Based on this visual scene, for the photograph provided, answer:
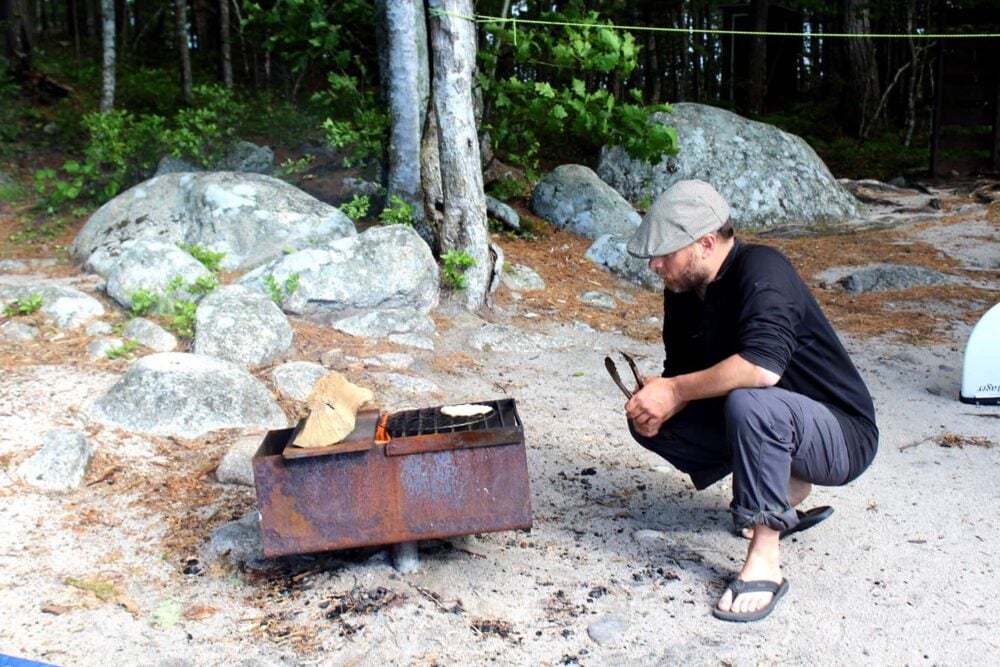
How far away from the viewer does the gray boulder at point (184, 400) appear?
173 inches

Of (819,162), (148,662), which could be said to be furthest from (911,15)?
(148,662)

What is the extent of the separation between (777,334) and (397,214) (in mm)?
4516

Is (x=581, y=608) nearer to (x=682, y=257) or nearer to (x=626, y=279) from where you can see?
(x=682, y=257)

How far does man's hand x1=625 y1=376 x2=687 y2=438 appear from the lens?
10.4 feet

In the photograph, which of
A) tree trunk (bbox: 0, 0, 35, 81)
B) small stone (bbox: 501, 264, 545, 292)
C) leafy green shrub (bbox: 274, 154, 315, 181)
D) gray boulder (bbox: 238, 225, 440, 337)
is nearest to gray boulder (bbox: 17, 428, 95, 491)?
gray boulder (bbox: 238, 225, 440, 337)

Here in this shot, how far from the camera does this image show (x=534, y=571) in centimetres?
330

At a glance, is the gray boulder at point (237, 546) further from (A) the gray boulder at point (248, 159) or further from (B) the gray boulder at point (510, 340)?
(A) the gray boulder at point (248, 159)

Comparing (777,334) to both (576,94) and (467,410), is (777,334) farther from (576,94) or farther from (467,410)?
(576,94)

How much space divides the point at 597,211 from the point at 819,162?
154 inches

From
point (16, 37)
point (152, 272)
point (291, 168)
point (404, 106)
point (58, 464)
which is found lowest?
point (58, 464)

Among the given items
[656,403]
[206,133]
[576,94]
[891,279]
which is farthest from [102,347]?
[891,279]

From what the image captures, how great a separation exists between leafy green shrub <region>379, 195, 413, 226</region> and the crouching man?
3935 mm

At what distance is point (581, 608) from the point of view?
3.05 m

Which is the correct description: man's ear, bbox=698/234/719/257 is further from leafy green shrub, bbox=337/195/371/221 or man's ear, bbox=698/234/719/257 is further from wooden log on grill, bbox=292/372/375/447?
leafy green shrub, bbox=337/195/371/221
